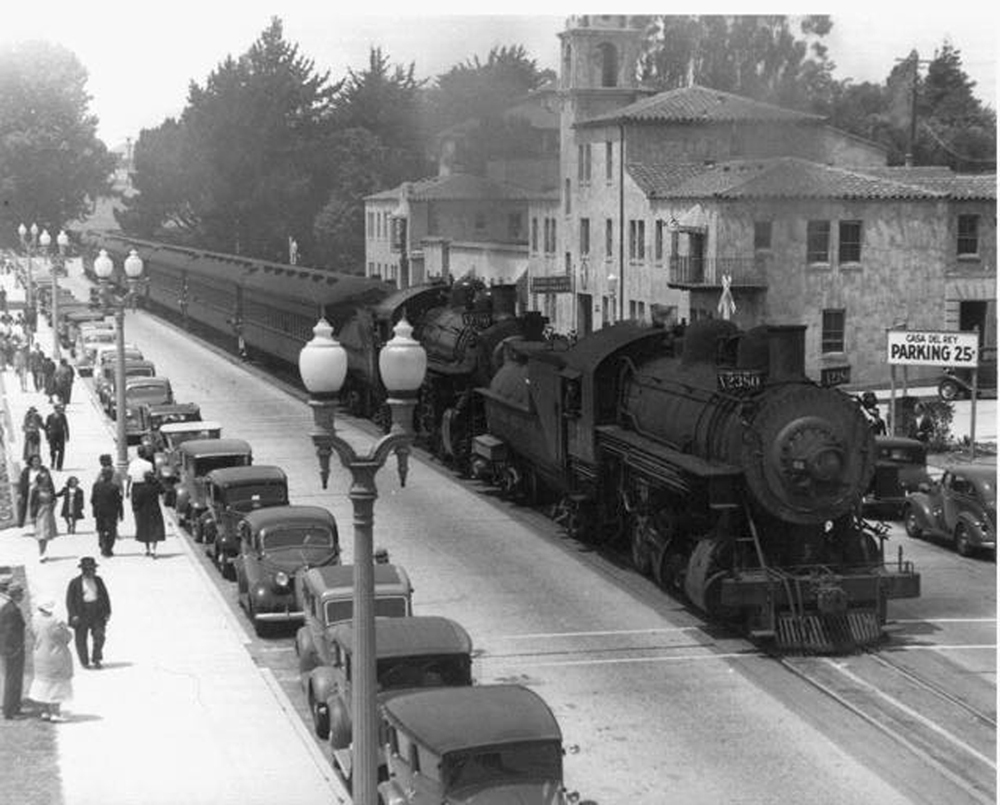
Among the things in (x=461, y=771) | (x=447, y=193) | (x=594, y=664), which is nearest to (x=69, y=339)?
(x=447, y=193)

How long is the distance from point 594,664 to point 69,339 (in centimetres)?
2250

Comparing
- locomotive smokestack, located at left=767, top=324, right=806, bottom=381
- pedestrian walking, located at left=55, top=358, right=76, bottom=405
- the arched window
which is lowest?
pedestrian walking, located at left=55, top=358, right=76, bottom=405

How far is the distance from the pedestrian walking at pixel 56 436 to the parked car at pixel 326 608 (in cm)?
844

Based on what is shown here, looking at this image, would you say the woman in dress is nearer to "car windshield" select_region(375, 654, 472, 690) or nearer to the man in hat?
the man in hat

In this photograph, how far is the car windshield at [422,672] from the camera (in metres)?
15.0

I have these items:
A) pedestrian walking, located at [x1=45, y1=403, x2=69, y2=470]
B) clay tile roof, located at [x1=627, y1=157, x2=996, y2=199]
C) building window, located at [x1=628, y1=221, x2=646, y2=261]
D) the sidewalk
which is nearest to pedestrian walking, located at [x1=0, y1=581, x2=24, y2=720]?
the sidewalk

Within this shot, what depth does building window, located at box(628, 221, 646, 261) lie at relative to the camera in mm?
34438

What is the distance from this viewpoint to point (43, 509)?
2155cm

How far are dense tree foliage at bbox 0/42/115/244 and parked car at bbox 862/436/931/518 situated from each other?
12734 millimetres

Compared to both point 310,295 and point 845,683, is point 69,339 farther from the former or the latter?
point 845,683

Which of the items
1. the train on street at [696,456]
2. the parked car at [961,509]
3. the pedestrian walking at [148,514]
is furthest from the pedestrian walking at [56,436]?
the parked car at [961,509]

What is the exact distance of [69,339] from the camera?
38125 millimetres

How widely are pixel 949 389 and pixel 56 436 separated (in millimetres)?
19082

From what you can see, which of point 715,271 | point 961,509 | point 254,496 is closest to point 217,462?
point 254,496
